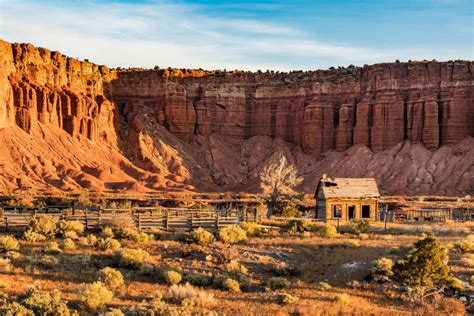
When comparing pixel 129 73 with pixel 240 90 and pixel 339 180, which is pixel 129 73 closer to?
pixel 240 90

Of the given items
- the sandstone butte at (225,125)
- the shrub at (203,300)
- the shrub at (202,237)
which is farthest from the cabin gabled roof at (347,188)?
the sandstone butte at (225,125)

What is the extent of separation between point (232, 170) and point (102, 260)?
7197 centimetres

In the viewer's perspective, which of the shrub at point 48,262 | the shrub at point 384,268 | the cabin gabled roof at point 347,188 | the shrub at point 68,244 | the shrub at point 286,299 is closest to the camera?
the shrub at point 286,299

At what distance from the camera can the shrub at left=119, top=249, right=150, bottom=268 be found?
85.3 feet

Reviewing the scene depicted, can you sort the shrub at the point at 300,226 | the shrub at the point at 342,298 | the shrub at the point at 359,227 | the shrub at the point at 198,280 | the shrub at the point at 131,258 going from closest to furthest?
the shrub at the point at 342,298 → the shrub at the point at 198,280 → the shrub at the point at 131,258 → the shrub at the point at 300,226 → the shrub at the point at 359,227

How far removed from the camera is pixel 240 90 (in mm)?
106375

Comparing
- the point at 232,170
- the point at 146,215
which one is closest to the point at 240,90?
the point at 232,170

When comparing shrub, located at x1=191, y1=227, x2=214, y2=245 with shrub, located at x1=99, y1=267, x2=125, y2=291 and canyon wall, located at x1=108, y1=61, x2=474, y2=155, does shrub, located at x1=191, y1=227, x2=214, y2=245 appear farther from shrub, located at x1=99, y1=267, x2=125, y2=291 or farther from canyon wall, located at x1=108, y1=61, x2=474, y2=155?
canyon wall, located at x1=108, y1=61, x2=474, y2=155

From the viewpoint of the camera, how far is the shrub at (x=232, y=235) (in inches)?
1200

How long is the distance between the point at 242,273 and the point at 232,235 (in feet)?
15.1

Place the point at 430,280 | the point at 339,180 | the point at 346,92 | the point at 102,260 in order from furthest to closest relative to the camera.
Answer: the point at 346,92, the point at 339,180, the point at 102,260, the point at 430,280

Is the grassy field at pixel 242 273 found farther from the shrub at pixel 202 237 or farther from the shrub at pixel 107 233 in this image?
the shrub at pixel 107 233

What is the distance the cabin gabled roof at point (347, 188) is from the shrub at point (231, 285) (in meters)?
19.6

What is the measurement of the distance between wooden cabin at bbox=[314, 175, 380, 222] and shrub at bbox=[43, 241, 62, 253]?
1987 cm
